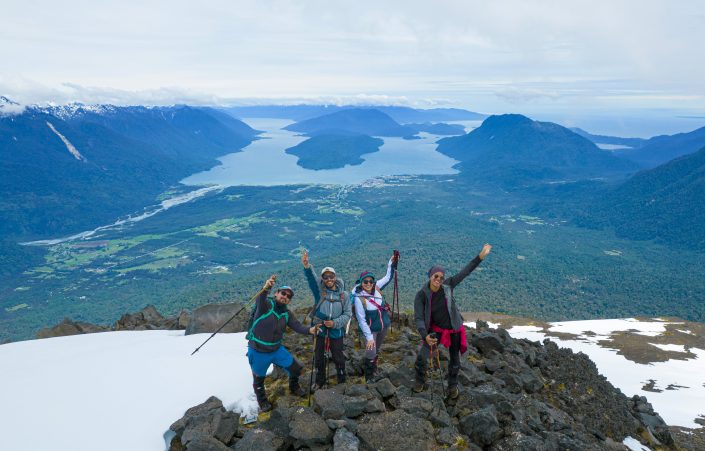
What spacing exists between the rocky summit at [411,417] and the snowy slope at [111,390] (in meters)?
0.87

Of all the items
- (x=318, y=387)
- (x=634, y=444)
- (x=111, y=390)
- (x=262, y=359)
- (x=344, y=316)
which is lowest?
(x=634, y=444)

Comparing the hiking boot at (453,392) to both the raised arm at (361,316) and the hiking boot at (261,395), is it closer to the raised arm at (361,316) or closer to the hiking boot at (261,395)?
the raised arm at (361,316)

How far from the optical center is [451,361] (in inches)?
456

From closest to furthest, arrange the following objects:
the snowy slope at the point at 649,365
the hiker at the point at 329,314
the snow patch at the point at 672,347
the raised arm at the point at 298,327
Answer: the raised arm at the point at 298,327
the hiker at the point at 329,314
the snowy slope at the point at 649,365
the snow patch at the point at 672,347

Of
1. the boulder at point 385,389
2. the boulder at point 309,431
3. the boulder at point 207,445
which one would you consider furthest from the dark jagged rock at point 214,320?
the boulder at point 309,431

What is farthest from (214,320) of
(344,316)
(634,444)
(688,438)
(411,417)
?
(688,438)

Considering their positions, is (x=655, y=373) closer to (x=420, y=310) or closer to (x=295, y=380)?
(x=420, y=310)

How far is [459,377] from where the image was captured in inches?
506

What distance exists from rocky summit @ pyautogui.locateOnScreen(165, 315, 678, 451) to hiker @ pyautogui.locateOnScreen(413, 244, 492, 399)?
2.27 feet

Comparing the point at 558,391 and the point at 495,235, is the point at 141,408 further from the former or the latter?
the point at 495,235

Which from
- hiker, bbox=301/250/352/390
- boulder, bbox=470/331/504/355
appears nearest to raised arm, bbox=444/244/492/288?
hiker, bbox=301/250/352/390

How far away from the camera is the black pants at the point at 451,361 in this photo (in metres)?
11.5

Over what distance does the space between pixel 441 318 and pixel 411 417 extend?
270 cm

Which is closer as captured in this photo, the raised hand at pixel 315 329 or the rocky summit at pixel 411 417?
the rocky summit at pixel 411 417
